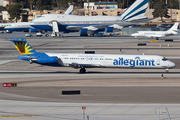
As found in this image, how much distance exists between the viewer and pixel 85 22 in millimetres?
120438

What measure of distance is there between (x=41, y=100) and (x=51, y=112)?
474 centimetres

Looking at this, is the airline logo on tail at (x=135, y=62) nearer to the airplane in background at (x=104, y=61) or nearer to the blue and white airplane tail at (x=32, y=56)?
the airplane in background at (x=104, y=61)

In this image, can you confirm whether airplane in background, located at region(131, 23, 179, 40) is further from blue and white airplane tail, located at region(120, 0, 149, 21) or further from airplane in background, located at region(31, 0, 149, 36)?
blue and white airplane tail, located at region(120, 0, 149, 21)

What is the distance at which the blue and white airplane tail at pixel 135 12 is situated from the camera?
12350 centimetres

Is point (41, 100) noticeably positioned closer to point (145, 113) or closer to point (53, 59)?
point (145, 113)

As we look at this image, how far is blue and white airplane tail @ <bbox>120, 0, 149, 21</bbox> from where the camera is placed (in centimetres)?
12350

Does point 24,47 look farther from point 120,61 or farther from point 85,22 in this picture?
point 85,22

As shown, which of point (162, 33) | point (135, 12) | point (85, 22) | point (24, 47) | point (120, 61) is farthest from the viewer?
point (135, 12)

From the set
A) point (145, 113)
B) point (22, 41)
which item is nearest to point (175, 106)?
point (145, 113)

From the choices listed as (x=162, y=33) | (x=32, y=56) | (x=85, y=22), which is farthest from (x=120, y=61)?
(x=85, y=22)

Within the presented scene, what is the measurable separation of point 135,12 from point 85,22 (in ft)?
71.9

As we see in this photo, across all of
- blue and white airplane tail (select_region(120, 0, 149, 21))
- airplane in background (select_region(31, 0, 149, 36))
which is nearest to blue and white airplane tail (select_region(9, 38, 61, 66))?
airplane in background (select_region(31, 0, 149, 36))

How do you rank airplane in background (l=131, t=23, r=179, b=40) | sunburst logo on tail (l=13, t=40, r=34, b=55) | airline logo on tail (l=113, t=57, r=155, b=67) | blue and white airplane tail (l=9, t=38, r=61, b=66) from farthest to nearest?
airplane in background (l=131, t=23, r=179, b=40), sunburst logo on tail (l=13, t=40, r=34, b=55), blue and white airplane tail (l=9, t=38, r=61, b=66), airline logo on tail (l=113, t=57, r=155, b=67)

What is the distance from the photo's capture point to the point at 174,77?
44250mm
